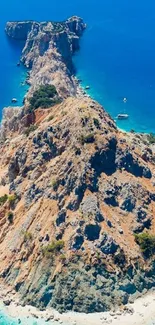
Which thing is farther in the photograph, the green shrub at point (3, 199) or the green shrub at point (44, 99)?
the green shrub at point (44, 99)

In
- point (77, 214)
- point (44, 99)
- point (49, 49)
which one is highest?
point (49, 49)

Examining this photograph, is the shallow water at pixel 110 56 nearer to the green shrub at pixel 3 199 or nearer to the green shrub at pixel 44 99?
the green shrub at pixel 44 99

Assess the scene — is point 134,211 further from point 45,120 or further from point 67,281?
point 45,120

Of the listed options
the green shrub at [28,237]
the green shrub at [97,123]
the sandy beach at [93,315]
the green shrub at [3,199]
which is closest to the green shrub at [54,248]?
the green shrub at [28,237]

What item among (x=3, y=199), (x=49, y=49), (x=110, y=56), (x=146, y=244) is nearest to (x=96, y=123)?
(x=3, y=199)

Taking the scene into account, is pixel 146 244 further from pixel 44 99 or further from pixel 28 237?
pixel 44 99

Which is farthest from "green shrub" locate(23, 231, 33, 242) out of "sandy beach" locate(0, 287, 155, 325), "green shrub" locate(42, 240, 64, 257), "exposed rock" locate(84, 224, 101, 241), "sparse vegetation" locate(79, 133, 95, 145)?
"sparse vegetation" locate(79, 133, 95, 145)

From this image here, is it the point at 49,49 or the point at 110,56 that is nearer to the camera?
the point at 49,49

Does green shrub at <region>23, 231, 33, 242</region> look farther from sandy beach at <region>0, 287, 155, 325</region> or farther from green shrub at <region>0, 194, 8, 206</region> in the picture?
green shrub at <region>0, 194, 8, 206</region>
